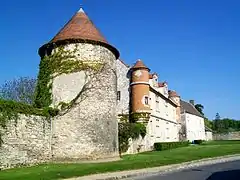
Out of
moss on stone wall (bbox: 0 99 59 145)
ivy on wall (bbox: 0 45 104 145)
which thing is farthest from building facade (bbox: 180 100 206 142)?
moss on stone wall (bbox: 0 99 59 145)

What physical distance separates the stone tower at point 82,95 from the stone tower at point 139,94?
32.9 feet

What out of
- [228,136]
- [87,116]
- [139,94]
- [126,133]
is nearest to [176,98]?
[139,94]

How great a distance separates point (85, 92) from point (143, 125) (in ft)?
41.1

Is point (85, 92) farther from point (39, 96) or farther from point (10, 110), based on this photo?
point (10, 110)

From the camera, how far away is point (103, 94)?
24.5 meters

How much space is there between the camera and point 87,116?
2330 centimetres

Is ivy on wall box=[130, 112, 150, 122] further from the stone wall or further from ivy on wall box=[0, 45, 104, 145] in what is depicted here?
ivy on wall box=[0, 45, 104, 145]

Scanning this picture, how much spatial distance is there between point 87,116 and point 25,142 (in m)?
5.30

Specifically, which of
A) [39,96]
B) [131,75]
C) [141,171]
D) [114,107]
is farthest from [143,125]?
[141,171]

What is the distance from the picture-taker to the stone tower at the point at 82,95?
22.7 metres

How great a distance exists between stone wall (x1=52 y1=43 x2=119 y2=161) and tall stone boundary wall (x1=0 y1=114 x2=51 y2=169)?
1.06 metres

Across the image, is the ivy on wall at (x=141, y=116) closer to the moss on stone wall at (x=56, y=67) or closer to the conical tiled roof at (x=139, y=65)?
the conical tiled roof at (x=139, y=65)

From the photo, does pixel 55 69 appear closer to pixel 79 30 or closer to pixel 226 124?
pixel 79 30

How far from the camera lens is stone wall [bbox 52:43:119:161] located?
2259 cm
